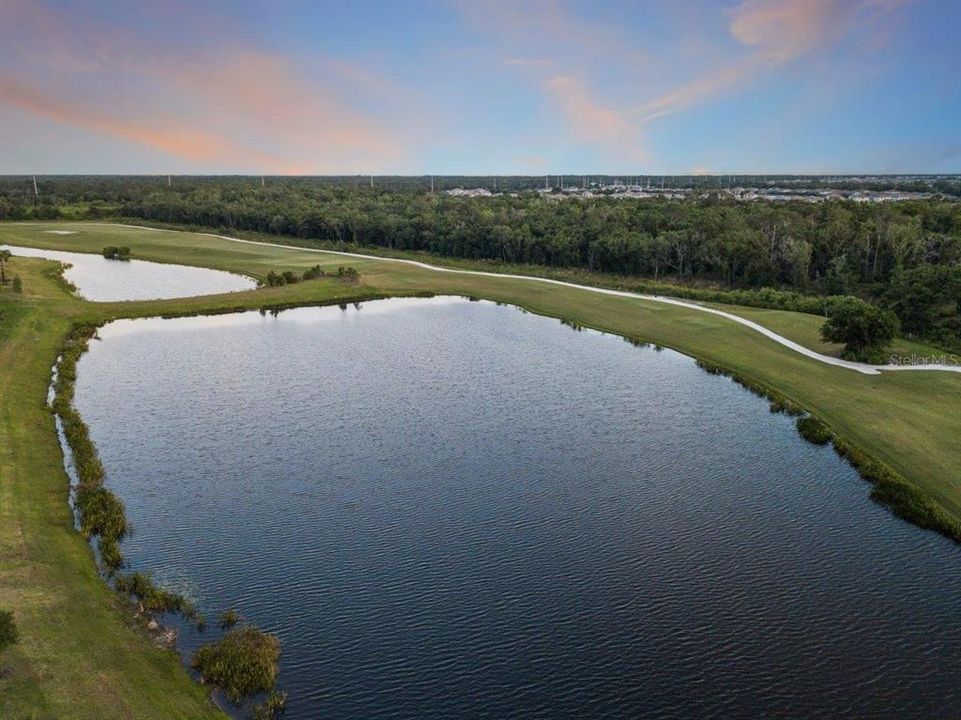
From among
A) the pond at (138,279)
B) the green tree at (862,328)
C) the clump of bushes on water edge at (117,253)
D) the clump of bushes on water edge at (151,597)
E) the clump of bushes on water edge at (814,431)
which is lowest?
the clump of bushes on water edge at (151,597)

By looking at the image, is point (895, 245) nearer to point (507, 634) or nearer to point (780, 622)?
point (780, 622)

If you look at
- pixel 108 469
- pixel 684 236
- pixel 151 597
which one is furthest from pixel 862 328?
pixel 108 469

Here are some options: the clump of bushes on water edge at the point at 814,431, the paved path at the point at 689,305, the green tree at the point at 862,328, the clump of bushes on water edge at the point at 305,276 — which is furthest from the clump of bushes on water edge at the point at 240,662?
the clump of bushes on water edge at the point at 305,276

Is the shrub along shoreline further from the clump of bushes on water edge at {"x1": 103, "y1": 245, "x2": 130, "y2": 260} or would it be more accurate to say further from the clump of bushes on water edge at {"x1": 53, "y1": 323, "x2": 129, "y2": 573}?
the clump of bushes on water edge at {"x1": 103, "y1": 245, "x2": 130, "y2": 260}

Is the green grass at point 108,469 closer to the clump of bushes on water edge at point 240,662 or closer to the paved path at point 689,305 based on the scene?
the clump of bushes on water edge at point 240,662

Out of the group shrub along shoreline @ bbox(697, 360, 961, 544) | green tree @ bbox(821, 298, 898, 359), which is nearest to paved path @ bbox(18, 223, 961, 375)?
green tree @ bbox(821, 298, 898, 359)

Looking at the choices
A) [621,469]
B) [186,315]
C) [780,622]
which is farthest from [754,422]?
[186,315]
